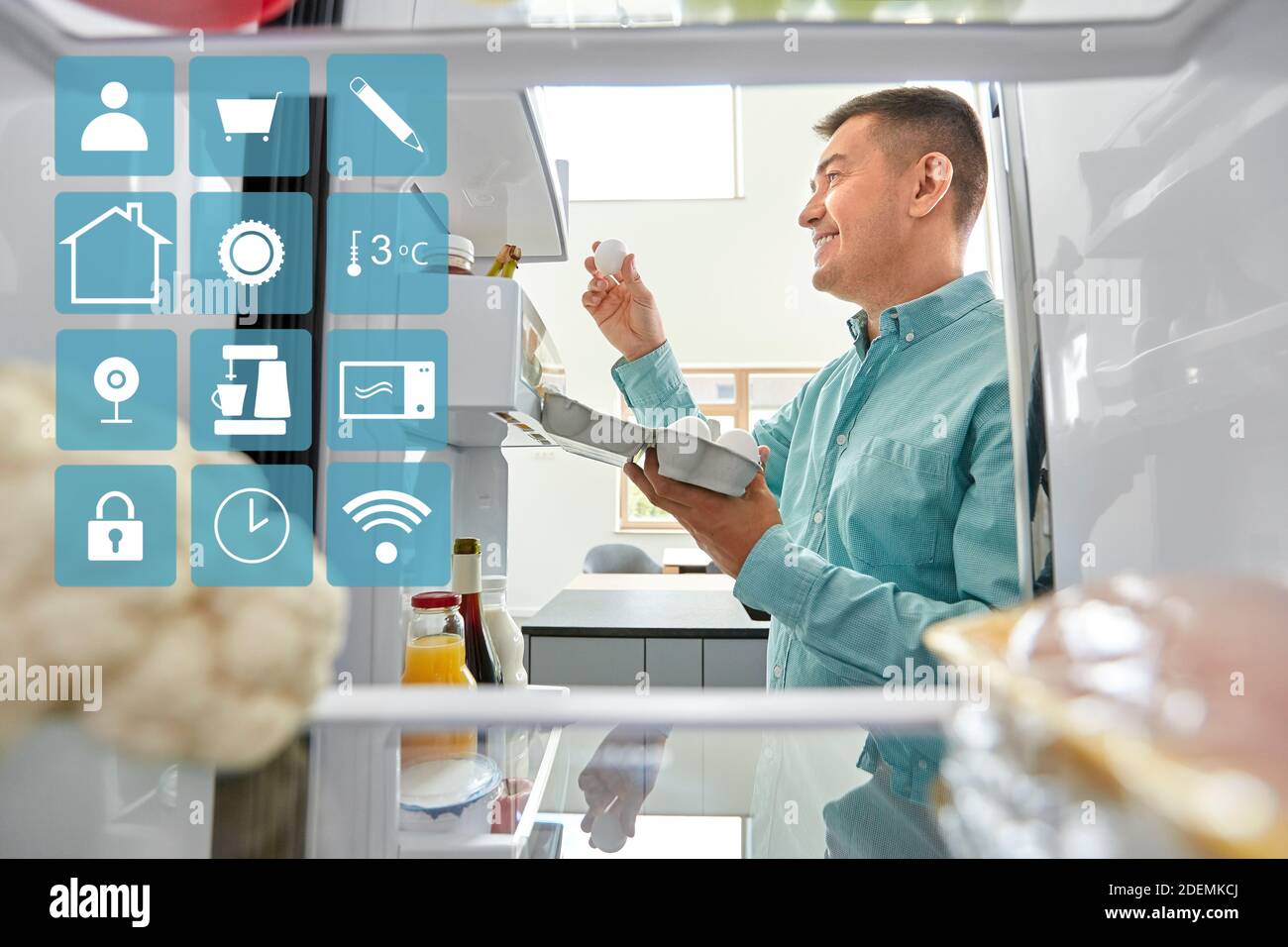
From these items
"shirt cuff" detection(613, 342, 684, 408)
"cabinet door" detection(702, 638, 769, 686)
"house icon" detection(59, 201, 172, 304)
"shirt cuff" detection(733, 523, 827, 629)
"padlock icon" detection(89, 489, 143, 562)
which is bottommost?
"cabinet door" detection(702, 638, 769, 686)

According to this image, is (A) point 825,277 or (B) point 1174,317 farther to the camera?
(A) point 825,277

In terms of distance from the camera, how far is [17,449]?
0.65ft

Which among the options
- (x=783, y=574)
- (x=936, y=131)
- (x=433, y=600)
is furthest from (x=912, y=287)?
(x=433, y=600)

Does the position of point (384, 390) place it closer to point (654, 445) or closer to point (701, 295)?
point (654, 445)

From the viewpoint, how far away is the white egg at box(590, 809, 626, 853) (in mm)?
270

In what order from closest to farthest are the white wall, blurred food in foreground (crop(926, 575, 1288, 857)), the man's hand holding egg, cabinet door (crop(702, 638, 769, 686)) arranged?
blurred food in foreground (crop(926, 575, 1288, 857))
the man's hand holding egg
cabinet door (crop(702, 638, 769, 686))
the white wall

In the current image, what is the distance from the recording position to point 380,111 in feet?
0.88

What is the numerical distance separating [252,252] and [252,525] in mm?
108

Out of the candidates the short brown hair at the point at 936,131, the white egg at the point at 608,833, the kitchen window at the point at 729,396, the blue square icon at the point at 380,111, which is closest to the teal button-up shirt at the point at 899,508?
the short brown hair at the point at 936,131

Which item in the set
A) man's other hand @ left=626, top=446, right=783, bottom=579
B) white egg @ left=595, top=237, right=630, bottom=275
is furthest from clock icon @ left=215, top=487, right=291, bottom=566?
white egg @ left=595, top=237, right=630, bottom=275

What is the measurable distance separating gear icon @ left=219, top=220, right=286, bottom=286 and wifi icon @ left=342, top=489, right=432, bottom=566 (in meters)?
0.09

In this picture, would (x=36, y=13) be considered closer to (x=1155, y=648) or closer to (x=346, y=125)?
(x=346, y=125)

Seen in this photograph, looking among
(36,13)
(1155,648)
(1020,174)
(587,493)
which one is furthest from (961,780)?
(587,493)

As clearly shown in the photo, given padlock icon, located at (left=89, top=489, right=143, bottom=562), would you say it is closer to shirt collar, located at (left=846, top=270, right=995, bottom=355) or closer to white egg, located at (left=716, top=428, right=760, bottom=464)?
white egg, located at (left=716, top=428, right=760, bottom=464)
